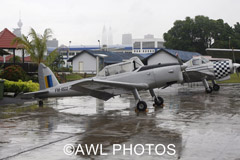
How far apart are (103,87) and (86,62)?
36.6m

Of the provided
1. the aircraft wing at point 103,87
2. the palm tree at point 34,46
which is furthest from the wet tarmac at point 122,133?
the palm tree at point 34,46

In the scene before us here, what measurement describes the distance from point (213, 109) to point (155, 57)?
3603cm

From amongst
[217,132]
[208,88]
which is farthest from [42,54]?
[217,132]

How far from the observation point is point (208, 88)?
71.5 feet

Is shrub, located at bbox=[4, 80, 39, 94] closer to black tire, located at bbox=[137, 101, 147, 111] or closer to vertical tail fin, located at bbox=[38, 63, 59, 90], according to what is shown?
vertical tail fin, located at bbox=[38, 63, 59, 90]

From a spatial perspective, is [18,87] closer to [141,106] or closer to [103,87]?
[103,87]

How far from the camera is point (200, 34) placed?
255ft

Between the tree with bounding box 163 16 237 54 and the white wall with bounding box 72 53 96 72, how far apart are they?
33139 millimetres

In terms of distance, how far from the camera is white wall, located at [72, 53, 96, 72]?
49062 mm

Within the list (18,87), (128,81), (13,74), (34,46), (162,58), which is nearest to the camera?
(128,81)

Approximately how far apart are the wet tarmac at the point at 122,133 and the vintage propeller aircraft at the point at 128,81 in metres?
0.77

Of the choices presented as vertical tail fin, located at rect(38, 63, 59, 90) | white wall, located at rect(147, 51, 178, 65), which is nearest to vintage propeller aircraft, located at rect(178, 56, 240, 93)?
vertical tail fin, located at rect(38, 63, 59, 90)

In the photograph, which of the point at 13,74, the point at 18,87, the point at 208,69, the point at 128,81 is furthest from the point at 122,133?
the point at 13,74

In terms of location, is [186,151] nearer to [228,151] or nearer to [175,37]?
[228,151]
